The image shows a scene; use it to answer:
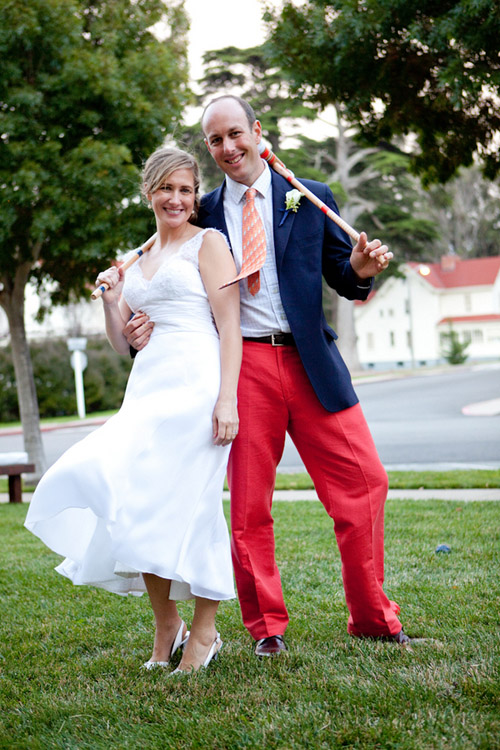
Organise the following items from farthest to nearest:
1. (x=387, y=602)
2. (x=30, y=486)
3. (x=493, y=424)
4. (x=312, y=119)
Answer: (x=312, y=119) → (x=493, y=424) → (x=30, y=486) → (x=387, y=602)

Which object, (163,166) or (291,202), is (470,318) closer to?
(291,202)

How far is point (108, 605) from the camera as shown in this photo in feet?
14.9

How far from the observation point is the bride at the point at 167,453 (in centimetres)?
306

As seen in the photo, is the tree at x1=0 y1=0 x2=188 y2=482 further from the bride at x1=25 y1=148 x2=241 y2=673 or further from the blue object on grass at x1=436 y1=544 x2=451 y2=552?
the bride at x1=25 y1=148 x2=241 y2=673

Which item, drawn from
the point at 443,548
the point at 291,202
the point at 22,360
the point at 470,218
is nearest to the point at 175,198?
the point at 291,202

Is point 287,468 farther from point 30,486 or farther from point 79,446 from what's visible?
point 79,446

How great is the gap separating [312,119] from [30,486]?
848 inches

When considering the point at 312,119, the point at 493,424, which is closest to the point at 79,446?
the point at 493,424

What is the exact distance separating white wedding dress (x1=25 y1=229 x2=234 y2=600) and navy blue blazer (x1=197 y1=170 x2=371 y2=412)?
1.13 ft

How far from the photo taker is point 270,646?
347 centimetres

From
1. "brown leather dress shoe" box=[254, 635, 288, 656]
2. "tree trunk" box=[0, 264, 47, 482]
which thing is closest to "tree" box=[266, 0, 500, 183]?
"tree trunk" box=[0, 264, 47, 482]

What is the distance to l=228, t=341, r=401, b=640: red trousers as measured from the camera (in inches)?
135

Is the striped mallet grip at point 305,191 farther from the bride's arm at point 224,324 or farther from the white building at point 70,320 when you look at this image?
the white building at point 70,320

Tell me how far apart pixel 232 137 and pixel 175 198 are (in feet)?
1.12
